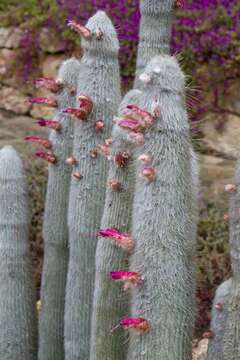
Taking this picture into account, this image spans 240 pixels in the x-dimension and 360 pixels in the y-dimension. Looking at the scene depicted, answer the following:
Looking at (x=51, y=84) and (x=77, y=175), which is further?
(x=51, y=84)

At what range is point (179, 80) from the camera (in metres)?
2.51

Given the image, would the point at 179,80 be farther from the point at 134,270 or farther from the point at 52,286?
the point at 52,286

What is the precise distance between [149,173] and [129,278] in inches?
14.2

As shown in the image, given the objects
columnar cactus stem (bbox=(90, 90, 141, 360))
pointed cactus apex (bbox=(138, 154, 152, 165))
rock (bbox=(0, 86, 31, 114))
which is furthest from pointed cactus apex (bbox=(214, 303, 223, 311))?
rock (bbox=(0, 86, 31, 114))

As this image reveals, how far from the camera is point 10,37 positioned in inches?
313

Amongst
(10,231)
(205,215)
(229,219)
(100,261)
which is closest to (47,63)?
(205,215)

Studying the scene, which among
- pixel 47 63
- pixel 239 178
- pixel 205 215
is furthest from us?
pixel 47 63

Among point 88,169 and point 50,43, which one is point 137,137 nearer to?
point 88,169

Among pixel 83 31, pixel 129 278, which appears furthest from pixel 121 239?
pixel 83 31

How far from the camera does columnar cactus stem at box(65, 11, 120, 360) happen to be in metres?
3.05

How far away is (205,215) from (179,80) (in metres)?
3.01

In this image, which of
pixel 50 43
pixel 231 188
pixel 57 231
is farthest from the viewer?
pixel 50 43

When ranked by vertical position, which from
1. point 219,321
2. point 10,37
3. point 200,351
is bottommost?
point 200,351

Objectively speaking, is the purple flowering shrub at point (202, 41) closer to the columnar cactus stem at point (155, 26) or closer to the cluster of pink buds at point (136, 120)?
the columnar cactus stem at point (155, 26)
